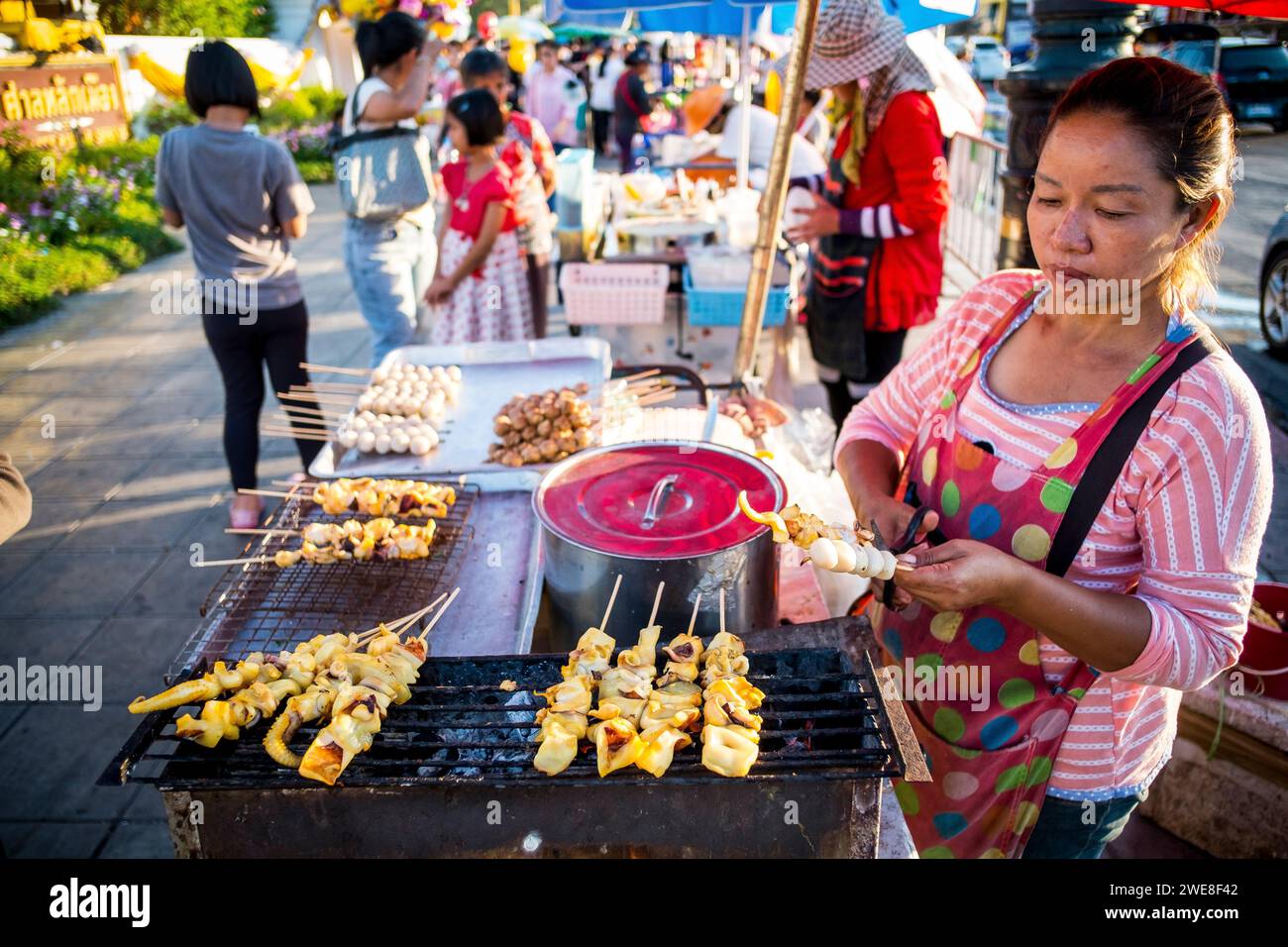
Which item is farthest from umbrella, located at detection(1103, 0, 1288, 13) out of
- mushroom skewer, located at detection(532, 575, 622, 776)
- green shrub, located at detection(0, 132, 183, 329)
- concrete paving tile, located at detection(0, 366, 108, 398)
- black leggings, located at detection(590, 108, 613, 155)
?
black leggings, located at detection(590, 108, 613, 155)

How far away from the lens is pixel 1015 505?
2014mm

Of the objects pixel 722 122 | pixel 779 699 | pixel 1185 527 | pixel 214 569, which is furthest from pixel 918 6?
pixel 722 122

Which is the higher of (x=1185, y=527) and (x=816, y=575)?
(x=1185, y=527)

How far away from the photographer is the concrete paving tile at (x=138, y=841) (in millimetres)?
3525

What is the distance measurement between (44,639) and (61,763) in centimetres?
105

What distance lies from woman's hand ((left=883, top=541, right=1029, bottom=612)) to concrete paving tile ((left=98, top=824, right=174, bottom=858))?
3.27 metres

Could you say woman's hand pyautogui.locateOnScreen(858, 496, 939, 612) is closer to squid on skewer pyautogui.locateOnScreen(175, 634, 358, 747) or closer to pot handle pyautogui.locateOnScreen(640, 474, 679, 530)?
pot handle pyautogui.locateOnScreen(640, 474, 679, 530)

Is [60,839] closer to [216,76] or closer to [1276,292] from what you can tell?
[216,76]

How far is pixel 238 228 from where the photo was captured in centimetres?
498

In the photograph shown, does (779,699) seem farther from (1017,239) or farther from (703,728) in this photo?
(1017,239)

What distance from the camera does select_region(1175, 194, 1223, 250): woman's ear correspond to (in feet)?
5.77

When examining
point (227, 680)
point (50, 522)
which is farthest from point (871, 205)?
point (50, 522)
